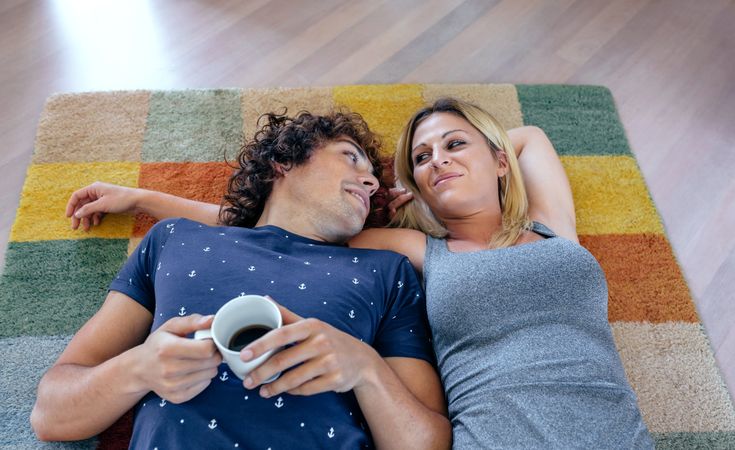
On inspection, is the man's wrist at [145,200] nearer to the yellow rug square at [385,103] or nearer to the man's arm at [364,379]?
the yellow rug square at [385,103]

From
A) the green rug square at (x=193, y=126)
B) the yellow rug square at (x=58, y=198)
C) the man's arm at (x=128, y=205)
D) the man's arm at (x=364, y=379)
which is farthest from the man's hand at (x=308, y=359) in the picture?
the green rug square at (x=193, y=126)

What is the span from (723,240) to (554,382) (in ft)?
3.70

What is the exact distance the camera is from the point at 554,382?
1301 millimetres

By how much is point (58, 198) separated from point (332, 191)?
3.32 feet

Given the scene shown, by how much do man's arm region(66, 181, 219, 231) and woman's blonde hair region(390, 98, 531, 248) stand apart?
61 cm

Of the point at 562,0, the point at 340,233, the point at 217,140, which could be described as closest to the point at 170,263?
the point at 340,233

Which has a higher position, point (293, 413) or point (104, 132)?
point (104, 132)

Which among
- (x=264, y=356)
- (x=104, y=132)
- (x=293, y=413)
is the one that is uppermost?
(x=264, y=356)

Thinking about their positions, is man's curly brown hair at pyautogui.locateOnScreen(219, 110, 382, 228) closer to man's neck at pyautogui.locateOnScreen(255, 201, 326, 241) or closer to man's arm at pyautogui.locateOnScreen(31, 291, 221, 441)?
man's neck at pyautogui.locateOnScreen(255, 201, 326, 241)

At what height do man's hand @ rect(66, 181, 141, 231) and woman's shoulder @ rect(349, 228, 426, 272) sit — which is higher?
man's hand @ rect(66, 181, 141, 231)

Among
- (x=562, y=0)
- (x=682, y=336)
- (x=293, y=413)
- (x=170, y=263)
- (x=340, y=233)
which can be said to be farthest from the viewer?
(x=562, y=0)

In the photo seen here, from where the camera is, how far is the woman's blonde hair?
5.61 ft

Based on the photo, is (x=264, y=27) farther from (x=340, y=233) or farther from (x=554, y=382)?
(x=554, y=382)

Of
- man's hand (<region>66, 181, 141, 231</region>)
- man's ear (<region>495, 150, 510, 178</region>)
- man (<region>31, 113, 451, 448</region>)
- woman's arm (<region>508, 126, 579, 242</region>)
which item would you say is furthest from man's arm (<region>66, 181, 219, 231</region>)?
woman's arm (<region>508, 126, 579, 242</region>)
